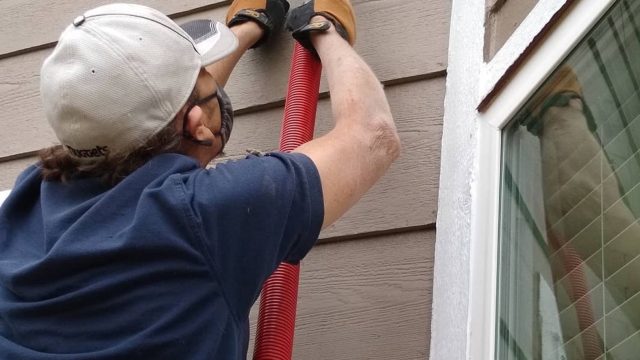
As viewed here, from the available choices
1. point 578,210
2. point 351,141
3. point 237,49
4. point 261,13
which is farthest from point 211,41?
point 578,210

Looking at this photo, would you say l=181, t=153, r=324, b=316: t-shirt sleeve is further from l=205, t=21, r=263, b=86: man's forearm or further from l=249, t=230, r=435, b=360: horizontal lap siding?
l=205, t=21, r=263, b=86: man's forearm

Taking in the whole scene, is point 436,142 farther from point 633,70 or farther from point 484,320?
point 633,70

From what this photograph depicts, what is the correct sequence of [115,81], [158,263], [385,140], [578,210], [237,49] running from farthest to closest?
[237,49]
[385,140]
[578,210]
[115,81]
[158,263]

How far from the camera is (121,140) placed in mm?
1666

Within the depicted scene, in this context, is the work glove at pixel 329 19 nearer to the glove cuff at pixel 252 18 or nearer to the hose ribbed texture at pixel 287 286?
the hose ribbed texture at pixel 287 286

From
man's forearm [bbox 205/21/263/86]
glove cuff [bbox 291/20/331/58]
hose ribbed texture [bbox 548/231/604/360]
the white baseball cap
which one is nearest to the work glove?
glove cuff [bbox 291/20/331/58]

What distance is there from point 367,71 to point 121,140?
0.59 meters

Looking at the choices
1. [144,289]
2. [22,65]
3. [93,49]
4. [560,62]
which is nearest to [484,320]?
[560,62]

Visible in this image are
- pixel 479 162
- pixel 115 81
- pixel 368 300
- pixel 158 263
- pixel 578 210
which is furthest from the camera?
pixel 368 300

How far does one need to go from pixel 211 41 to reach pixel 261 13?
63 cm

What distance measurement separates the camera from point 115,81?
1.63 metres

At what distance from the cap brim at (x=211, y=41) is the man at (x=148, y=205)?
0.03 metres

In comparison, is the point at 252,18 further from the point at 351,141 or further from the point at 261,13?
the point at 351,141

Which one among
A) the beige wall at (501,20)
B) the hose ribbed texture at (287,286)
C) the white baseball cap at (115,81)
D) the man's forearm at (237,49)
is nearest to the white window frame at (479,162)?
the beige wall at (501,20)
